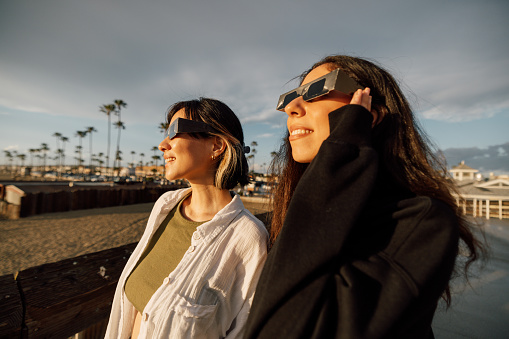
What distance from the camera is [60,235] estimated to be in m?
11.8

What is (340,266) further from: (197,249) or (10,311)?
(10,311)

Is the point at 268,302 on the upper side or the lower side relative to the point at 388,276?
lower

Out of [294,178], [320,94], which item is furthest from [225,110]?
[320,94]

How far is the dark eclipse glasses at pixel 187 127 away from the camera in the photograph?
193 centimetres

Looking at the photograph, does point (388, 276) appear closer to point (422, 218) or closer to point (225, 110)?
point (422, 218)

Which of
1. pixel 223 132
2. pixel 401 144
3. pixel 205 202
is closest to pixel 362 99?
pixel 401 144

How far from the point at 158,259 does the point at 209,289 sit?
569 millimetres

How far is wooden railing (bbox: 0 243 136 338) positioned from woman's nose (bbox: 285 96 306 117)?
1657mm

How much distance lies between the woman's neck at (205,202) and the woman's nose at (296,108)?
1043 millimetres

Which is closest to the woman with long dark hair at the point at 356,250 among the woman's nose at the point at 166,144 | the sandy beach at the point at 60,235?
the woman's nose at the point at 166,144

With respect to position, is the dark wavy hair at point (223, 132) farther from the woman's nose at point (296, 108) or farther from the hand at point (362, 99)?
the hand at point (362, 99)

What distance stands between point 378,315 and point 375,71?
1283 mm

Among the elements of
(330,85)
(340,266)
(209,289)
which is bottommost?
(209,289)

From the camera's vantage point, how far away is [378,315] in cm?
73
